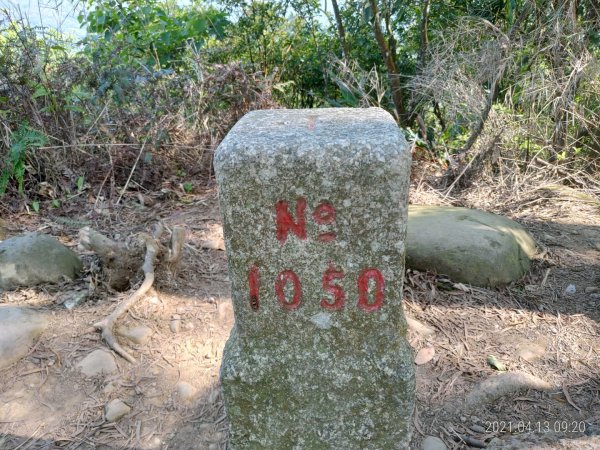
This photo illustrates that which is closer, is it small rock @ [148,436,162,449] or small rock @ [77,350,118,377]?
small rock @ [148,436,162,449]

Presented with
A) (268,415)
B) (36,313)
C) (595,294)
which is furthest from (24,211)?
(595,294)

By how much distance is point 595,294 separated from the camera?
10.2 feet

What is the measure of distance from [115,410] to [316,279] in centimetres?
140

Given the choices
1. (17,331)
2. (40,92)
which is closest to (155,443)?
(17,331)

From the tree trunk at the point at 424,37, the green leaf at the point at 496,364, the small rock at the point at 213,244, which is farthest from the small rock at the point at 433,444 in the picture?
the tree trunk at the point at 424,37

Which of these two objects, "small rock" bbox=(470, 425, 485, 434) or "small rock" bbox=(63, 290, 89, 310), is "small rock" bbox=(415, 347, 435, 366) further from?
"small rock" bbox=(63, 290, 89, 310)

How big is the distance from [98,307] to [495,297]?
2463 mm

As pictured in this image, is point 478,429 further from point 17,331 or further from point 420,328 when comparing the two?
point 17,331

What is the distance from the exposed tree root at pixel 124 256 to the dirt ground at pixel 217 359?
6 cm

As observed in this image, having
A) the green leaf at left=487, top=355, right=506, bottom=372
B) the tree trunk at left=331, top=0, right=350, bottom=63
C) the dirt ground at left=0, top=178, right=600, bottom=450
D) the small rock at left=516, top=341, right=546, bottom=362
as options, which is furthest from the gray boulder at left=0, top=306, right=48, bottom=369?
the tree trunk at left=331, top=0, right=350, bottom=63

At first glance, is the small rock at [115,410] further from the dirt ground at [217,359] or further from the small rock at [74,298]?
the small rock at [74,298]

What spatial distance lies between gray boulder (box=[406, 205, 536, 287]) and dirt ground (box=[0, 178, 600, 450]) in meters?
0.08

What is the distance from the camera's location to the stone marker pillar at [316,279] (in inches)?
53.7

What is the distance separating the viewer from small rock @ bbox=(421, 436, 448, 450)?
2.13m
